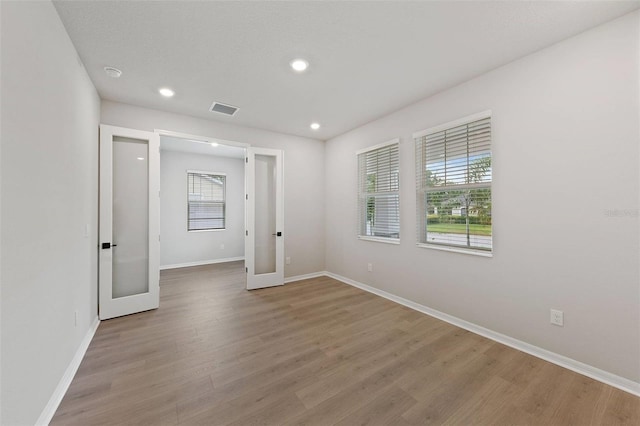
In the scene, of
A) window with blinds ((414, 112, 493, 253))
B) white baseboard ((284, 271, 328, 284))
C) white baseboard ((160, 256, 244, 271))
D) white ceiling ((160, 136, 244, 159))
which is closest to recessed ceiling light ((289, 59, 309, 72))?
window with blinds ((414, 112, 493, 253))

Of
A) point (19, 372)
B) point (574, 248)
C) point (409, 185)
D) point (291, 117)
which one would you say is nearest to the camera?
point (19, 372)

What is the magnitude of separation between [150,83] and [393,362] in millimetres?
3869

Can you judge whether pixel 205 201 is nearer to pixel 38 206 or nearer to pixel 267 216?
pixel 267 216

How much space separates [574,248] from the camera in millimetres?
2129

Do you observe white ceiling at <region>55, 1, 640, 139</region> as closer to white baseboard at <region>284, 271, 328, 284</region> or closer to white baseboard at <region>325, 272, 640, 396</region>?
white baseboard at <region>325, 272, 640, 396</region>

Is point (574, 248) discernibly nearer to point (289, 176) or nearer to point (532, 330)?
point (532, 330)

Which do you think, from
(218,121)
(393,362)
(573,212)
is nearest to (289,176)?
(218,121)

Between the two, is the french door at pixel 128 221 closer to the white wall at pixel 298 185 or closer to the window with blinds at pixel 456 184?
the white wall at pixel 298 185

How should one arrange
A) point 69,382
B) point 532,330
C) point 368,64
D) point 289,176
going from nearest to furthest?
1. point 69,382
2. point 532,330
3. point 368,64
4. point 289,176

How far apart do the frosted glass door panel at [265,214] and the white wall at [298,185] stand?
25 cm

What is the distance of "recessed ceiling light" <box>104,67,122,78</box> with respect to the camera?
2561mm

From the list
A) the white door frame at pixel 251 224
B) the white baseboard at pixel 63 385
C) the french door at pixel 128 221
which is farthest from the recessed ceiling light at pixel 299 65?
the white baseboard at pixel 63 385

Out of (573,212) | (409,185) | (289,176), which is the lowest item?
(573,212)

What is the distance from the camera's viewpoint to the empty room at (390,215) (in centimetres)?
163
